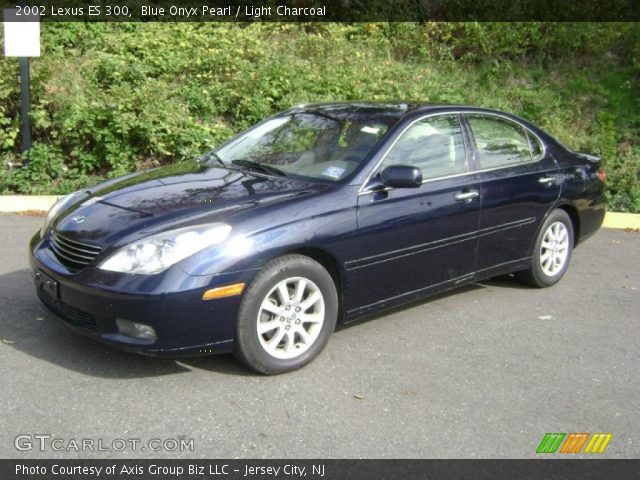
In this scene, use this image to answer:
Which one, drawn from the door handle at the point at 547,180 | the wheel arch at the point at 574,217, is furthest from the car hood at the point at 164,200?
the wheel arch at the point at 574,217

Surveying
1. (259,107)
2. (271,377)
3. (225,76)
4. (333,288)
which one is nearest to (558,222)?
(333,288)

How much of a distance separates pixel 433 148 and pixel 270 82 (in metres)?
5.78

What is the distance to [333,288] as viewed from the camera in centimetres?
445

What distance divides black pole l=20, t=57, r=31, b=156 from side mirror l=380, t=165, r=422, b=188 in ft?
19.5

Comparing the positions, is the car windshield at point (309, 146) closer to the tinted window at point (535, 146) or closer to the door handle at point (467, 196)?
the door handle at point (467, 196)

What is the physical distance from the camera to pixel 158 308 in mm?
3812

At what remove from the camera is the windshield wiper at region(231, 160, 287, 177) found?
4934 millimetres

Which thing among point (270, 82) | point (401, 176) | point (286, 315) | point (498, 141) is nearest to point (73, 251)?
point (286, 315)

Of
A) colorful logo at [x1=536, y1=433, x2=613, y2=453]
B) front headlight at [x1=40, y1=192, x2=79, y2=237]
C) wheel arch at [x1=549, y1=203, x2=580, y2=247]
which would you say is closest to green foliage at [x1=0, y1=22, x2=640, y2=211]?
wheel arch at [x1=549, y1=203, x2=580, y2=247]

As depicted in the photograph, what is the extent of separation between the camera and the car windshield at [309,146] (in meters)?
4.89

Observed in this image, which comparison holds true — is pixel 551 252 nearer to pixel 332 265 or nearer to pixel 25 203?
pixel 332 265

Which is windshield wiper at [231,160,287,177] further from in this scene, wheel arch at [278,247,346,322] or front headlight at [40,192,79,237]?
front headlight at [40,192,79,237]

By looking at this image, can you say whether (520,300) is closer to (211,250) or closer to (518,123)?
(518,123)
